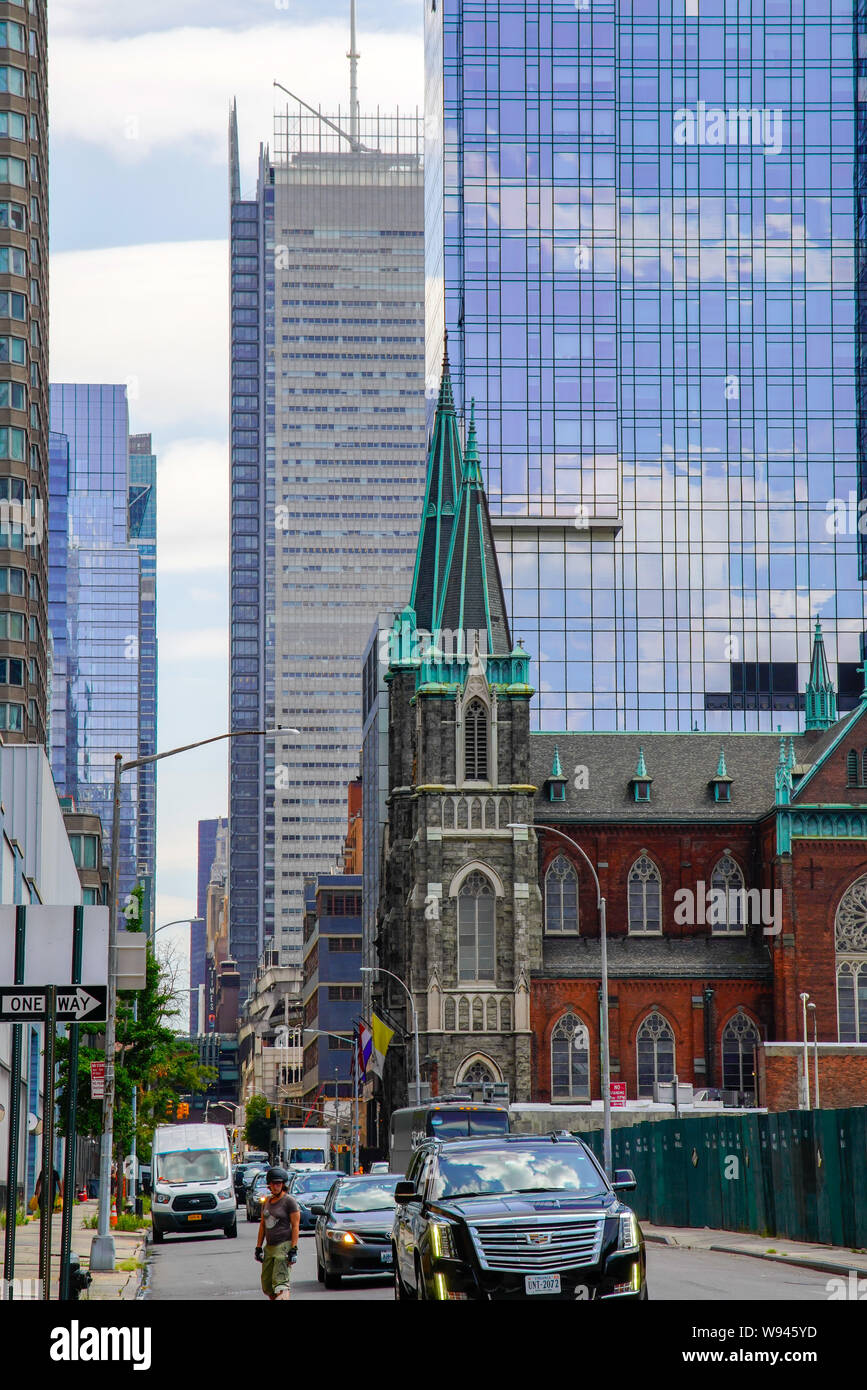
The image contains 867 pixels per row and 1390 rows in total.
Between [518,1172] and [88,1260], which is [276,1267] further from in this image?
[88,1260]

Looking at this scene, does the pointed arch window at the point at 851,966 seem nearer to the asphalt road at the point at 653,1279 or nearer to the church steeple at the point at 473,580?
the church steeple at the point at 473,580

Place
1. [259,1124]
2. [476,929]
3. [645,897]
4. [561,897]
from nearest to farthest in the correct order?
[476,929], [561,897], [645,897], [259,1124]

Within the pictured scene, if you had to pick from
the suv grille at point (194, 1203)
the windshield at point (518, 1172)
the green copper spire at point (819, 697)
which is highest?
the green copper spire at point (819, 697)

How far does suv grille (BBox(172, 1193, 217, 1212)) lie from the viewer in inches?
1715

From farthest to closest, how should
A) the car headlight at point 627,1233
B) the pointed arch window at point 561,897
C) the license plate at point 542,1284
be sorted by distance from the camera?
the pointed arch window at point 561,897 < the car headlight at point 627,1233 < the license plate at point 542,1284

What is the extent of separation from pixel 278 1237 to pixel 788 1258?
12.9 m

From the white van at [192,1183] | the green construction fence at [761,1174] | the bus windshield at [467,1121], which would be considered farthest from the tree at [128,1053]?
the green construction fence at [761,1174]

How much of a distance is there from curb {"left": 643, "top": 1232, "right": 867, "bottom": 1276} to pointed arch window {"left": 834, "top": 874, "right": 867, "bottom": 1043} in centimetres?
4326

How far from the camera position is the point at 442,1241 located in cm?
1672

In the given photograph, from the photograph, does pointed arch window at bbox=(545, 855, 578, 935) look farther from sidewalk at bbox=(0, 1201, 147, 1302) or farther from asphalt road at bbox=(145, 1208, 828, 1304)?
asphalt road at bbox=(145, 1208, 828, 1304)

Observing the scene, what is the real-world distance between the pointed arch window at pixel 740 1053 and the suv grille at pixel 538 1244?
65.2 meters

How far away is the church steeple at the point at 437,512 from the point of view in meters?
87.3

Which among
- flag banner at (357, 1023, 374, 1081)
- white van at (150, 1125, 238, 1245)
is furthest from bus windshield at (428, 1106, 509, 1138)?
flag banner at (357, 1023, 374, 1081)

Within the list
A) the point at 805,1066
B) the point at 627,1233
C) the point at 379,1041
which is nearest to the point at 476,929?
the point at 379,1041
